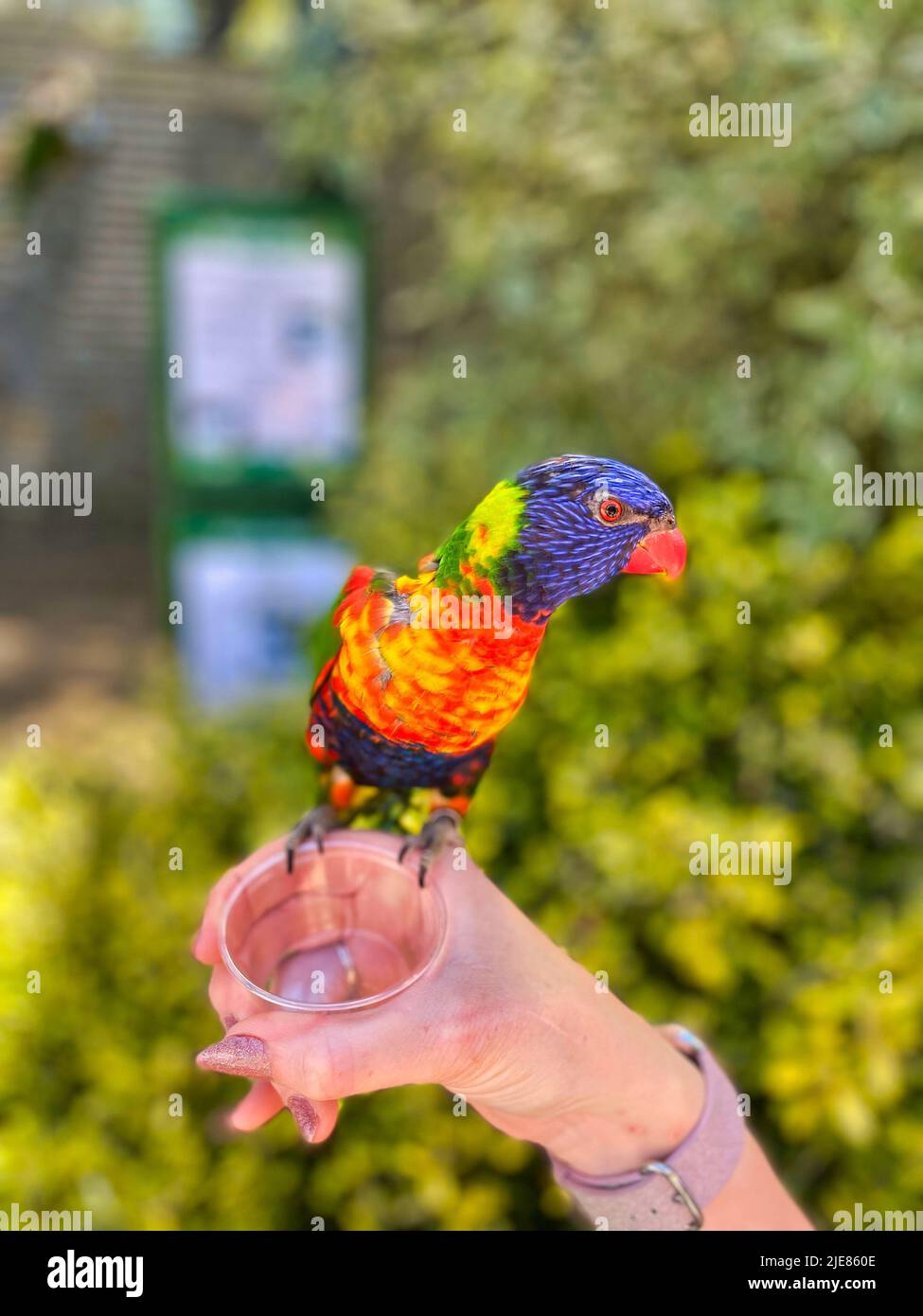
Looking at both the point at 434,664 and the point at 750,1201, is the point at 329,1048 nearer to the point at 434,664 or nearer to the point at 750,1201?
the point at 434,664

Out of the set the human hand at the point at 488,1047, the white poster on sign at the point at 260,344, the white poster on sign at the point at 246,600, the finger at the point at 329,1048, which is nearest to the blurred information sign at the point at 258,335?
the white poster on sign at the point at 260,344

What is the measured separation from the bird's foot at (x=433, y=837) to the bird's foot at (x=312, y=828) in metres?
0.07

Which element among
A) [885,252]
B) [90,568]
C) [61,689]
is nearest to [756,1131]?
[885,252]

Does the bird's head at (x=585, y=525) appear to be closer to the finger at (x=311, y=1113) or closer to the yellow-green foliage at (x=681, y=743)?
→ the finger at (x=311, y=1113)

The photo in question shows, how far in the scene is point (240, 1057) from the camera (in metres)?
0.69

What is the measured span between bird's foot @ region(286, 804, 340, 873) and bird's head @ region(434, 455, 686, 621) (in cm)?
30

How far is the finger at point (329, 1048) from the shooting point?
69 cm

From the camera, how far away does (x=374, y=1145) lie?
1.66 m

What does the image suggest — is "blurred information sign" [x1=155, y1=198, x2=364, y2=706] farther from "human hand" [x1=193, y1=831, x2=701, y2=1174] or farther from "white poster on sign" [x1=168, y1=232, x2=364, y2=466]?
"human hand" [x1=193, y1=831, x2=701, y2=1174]

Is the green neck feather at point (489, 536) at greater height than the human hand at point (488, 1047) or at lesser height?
greater

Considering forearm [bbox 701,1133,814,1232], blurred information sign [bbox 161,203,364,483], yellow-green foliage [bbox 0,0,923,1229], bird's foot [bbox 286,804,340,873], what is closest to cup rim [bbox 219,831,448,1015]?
bird's foot [bbox 286,804,340,873]

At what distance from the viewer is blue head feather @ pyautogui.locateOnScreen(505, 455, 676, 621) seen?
0.62m

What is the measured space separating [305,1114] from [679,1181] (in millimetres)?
389

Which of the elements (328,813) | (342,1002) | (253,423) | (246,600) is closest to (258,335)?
(253,423)
